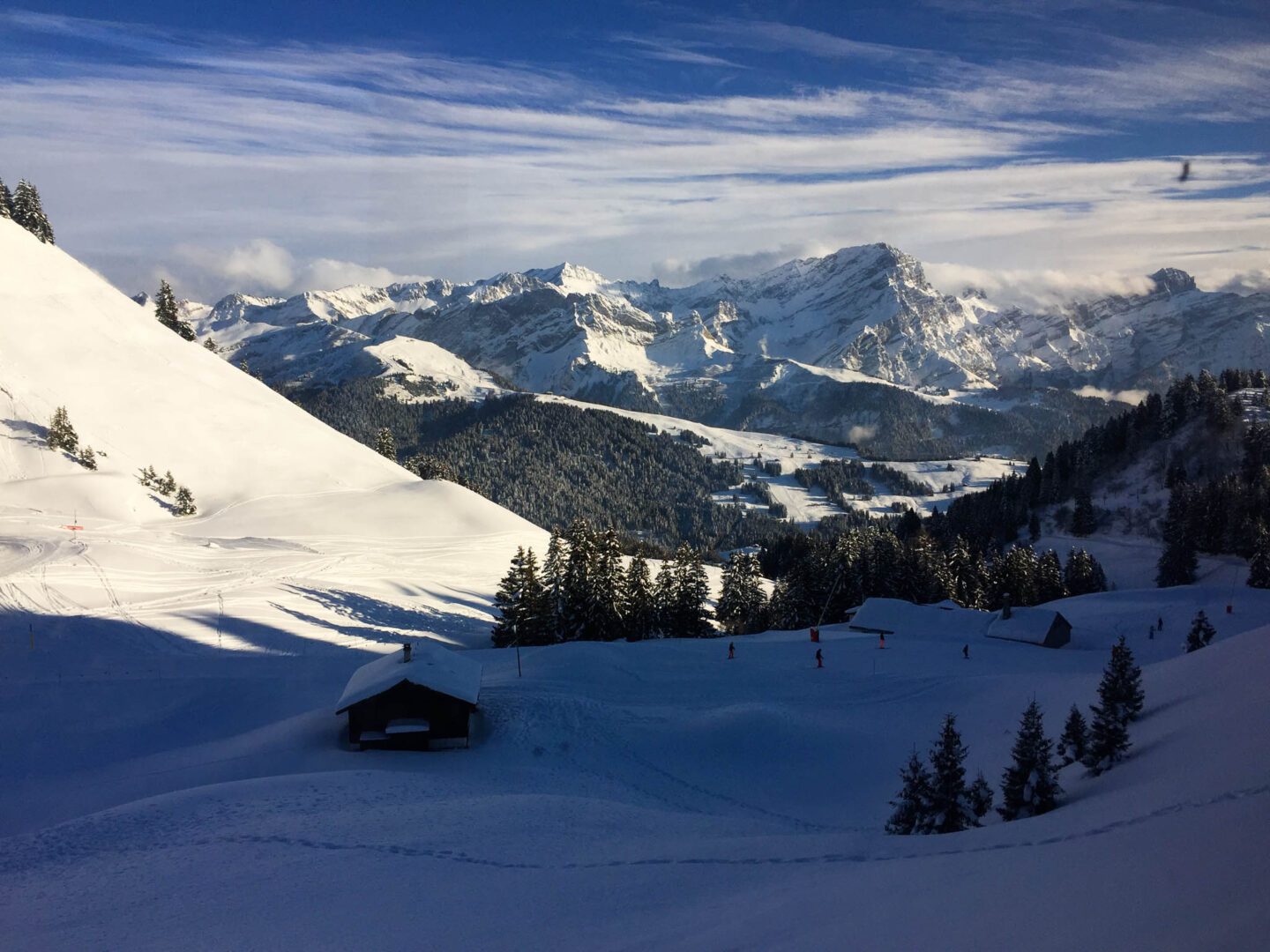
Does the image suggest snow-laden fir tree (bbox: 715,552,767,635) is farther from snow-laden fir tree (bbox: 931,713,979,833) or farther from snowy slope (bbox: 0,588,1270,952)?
snow-laden fir tree (bbox: 931,713,979,833)

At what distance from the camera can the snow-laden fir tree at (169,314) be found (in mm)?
119250

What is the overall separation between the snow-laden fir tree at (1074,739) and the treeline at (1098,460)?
9719 centimetres

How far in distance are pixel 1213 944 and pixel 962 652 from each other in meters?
44.0

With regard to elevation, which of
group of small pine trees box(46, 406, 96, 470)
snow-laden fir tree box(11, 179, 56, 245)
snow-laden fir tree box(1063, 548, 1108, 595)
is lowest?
snow-laden fir tree box(1063, 548, 1108, 595)

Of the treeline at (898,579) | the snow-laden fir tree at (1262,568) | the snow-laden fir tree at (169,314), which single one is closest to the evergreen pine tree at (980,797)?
the treeline at (898,579)

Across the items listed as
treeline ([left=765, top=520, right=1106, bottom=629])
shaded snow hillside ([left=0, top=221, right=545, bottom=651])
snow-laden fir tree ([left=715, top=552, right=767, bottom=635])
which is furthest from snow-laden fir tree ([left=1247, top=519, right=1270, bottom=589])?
shaded snow hillside ([left=0, top=221, right=545, bottom=651])

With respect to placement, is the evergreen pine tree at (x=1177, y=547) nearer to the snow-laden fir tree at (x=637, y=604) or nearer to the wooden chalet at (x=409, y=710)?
the snow-laden fir tree at (x=637, y=604)

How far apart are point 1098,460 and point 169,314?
500ft

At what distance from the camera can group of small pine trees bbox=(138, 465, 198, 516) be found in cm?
7762

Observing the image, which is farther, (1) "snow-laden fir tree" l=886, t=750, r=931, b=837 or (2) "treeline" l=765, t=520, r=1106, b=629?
(2) "treeline" l=765, t=520, r=1106, b=629

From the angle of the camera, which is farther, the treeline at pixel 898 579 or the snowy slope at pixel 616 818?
the treeline at pixel 898 579

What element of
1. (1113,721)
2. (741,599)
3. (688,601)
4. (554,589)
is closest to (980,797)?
(1113,721)

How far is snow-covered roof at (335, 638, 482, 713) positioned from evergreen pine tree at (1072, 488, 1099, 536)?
345ft

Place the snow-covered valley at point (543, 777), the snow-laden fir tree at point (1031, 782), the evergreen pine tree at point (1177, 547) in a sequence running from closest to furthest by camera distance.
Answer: the snow-covered valley at point (543, 777) < the snow-laden fir tree at point (1031, 782) < the evergreen pine tree at point (1177, 547)
